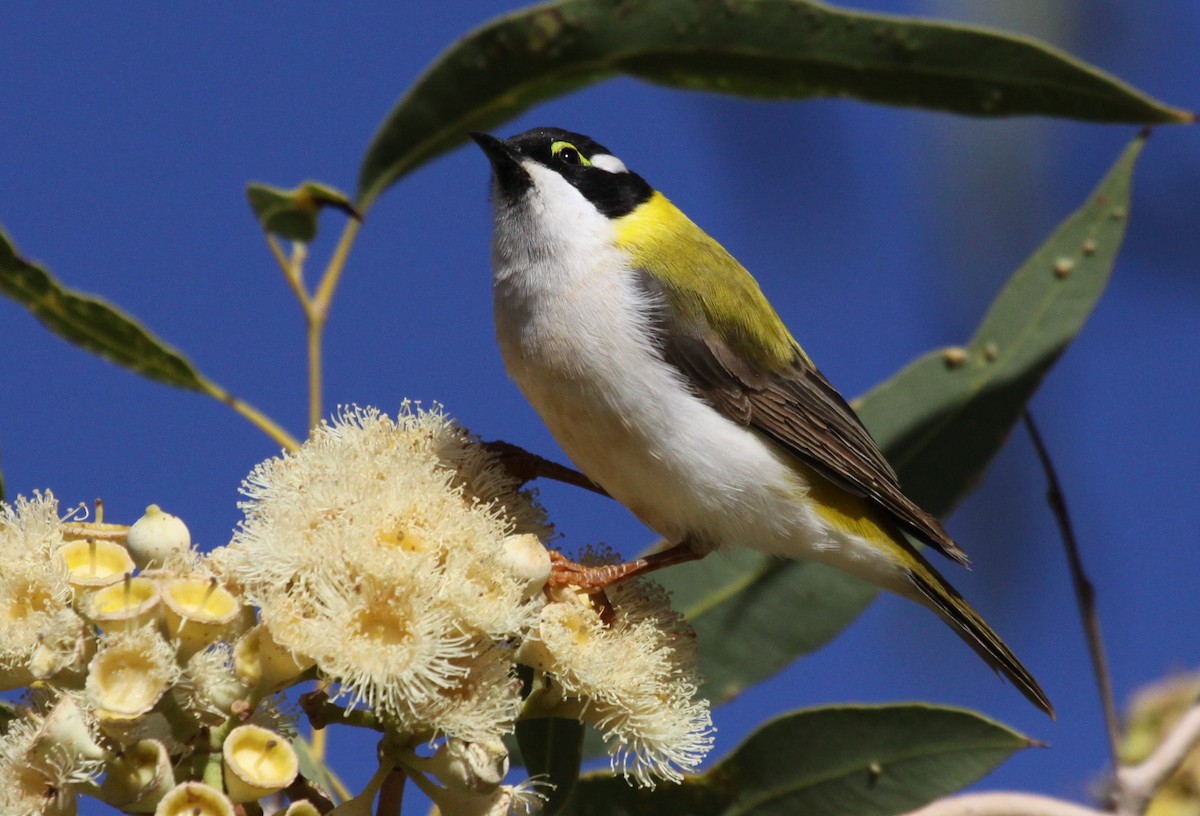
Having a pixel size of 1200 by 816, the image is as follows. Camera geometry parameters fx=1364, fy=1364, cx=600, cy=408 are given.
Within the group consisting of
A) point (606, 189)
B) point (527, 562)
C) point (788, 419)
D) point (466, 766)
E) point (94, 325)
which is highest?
point (94, 325)

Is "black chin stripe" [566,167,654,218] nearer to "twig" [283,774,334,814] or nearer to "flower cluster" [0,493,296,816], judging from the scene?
"flower cluster" [0,493,296,816]

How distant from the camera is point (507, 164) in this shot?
138 inches

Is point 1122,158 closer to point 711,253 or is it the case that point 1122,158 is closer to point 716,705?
point 711,253

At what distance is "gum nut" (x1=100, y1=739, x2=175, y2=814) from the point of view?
1812mm

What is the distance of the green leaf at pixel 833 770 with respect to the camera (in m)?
2.77

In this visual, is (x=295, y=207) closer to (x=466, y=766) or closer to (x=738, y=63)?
(x=738, y=63)

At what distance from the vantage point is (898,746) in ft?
9.31

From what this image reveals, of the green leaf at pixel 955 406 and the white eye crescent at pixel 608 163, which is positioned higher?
the white eye crescent at pixel 608 163

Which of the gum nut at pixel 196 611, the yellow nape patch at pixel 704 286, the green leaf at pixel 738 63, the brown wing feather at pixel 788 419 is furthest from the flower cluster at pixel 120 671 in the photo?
the green leaf at pixel 738 63

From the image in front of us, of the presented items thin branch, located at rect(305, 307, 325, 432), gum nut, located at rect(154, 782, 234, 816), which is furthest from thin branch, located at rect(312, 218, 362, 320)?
gum nut, located at rect(154, 782, 234, 816)

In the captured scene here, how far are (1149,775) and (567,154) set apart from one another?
2.09 metres

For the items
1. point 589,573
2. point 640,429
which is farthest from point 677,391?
point 589,573

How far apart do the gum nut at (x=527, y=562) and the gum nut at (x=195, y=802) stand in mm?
601

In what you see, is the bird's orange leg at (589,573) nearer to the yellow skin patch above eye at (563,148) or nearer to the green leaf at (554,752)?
the green leaf at (554,752)
